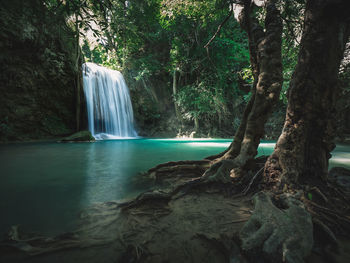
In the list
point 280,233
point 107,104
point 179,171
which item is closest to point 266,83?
point 179,171

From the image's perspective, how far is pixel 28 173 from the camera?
3592mm

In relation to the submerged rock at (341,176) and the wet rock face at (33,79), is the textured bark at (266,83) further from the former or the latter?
the wet rock face at (33,79)

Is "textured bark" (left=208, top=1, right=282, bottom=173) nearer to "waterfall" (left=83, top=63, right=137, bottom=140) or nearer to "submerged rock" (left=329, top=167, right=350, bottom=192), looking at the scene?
"submerged rock" (left=329, top=167, right=350, bottom=192)

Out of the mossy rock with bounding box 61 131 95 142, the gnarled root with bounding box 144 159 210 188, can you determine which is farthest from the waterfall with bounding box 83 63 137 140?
the gnarled root with bounding box 144 159 210 188

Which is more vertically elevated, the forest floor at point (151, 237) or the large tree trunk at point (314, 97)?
the large tree trunk at point (314, 97)

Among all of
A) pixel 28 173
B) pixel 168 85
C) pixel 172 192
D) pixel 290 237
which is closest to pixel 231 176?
pixel 172 192

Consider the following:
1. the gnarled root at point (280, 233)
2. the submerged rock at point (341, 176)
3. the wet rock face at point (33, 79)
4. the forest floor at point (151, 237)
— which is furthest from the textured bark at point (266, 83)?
the wet rock face at point (33, 79)

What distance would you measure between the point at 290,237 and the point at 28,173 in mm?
4607

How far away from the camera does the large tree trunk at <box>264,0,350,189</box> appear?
74.1 inches

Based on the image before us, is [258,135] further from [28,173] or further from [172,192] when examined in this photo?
[28,173]

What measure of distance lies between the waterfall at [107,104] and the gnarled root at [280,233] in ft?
47.8

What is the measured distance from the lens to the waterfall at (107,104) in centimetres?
1487

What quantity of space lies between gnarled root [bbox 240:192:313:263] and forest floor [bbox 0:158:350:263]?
0.09 metres

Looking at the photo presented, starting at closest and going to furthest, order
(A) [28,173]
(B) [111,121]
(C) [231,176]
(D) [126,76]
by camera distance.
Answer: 1. (C) [231,176]
2. (A) [28,173]
3. (B) [111,121]
4. (D) [126,76]
